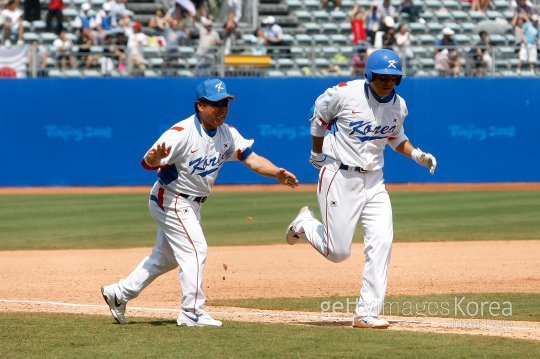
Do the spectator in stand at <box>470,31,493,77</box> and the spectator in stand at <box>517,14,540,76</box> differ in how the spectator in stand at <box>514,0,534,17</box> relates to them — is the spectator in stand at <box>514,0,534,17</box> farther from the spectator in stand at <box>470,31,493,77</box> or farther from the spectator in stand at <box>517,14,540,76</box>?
the spectator in stand at <box>470,31,493,77</box>

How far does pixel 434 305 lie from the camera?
29.6 ft

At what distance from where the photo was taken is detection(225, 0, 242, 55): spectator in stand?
86.8ft

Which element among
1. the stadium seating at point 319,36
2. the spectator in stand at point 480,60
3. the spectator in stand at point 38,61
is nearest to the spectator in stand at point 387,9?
the stadium seating at point 319,36

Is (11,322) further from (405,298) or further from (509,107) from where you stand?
(509,107)

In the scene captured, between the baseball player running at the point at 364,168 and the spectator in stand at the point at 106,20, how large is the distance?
734 inches

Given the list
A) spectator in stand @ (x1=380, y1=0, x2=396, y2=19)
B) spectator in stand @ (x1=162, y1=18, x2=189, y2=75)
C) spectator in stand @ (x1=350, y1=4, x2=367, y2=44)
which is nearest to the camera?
spectator in stand @ (x1=162, y1=18, x2=189, y2=75)

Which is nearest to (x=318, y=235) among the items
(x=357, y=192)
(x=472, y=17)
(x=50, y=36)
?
(x=357, y=192)

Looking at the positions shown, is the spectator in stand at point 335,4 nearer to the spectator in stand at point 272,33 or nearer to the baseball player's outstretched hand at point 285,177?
the spectator in stand at point 272,33

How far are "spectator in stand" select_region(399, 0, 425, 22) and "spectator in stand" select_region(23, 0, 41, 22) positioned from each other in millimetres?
9903

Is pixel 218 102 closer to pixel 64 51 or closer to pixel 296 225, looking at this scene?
pixel 296 225

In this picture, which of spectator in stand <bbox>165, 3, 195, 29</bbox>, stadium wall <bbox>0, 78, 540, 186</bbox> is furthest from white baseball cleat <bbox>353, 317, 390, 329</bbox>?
spectator in stand <bbox>165, 3, 195, 29</bbox>

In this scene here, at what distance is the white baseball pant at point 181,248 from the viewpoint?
7688mm

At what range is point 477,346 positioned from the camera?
673cm

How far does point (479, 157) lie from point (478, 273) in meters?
14.3
